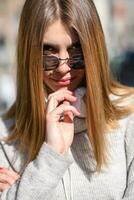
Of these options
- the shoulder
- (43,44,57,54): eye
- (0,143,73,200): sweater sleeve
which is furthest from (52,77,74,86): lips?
the shoulder

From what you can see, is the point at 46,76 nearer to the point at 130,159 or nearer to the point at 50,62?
the point at 50,62

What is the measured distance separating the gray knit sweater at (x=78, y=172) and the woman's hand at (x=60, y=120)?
0.14 feet

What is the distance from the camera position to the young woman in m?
3.03

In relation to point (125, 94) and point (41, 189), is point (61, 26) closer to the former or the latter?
point (125, 94)

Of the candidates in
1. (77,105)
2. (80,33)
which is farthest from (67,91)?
(80,33)

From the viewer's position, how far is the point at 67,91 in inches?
123

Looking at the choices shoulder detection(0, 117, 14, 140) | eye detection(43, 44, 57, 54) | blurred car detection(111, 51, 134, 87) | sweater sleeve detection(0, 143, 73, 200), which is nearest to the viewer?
sweater sleeve detection(0, 143, 73, 200)

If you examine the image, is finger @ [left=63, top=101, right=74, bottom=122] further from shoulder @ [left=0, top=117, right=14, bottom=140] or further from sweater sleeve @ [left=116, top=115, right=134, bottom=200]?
shoulder @ [left=0, top=117, right=14, bottom=140]

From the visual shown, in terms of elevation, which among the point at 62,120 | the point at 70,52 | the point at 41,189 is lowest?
the point at 41,189

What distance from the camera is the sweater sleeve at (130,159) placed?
3.03 m

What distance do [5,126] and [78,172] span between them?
45 centimetres

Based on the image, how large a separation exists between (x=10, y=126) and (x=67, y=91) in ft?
1.38

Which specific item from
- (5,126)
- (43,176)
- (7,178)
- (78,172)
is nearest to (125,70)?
(5,126)

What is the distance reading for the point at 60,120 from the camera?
3158mm
